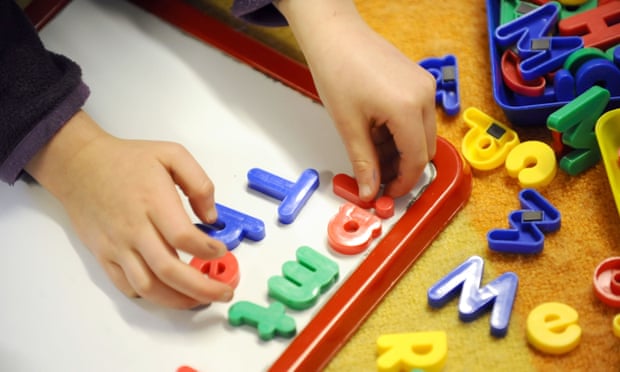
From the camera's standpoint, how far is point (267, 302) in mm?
658

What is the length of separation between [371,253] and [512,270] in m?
0.12

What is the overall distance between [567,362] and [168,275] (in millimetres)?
315

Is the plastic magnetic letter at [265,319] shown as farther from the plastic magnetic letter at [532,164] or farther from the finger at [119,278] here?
the plastic magnetic letter at [532,164]

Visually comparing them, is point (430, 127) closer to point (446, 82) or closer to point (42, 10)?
point (446, 82)

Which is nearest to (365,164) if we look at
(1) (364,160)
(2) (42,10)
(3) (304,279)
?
(1) (364,160)

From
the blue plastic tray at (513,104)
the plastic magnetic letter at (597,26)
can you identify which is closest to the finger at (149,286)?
the blue plastic tray at (513,104)

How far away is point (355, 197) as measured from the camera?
0.70 metres

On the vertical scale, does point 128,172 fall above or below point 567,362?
above

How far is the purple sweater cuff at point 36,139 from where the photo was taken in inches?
27.9

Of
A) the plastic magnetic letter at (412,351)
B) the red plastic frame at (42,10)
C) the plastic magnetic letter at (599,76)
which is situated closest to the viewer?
the plastic magnetic letter at (412,351)

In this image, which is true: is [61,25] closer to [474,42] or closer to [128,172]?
[128,172]

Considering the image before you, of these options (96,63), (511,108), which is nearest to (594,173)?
(511,108)

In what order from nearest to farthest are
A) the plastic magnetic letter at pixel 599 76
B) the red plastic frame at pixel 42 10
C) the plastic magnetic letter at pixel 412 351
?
the plastic magnetic letter at pixel 412 351
the plastic magnetic letter at pixel 599 76
the red plastic frame at pixel 42 10

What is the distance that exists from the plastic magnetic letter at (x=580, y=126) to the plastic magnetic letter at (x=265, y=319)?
285 millimetres
